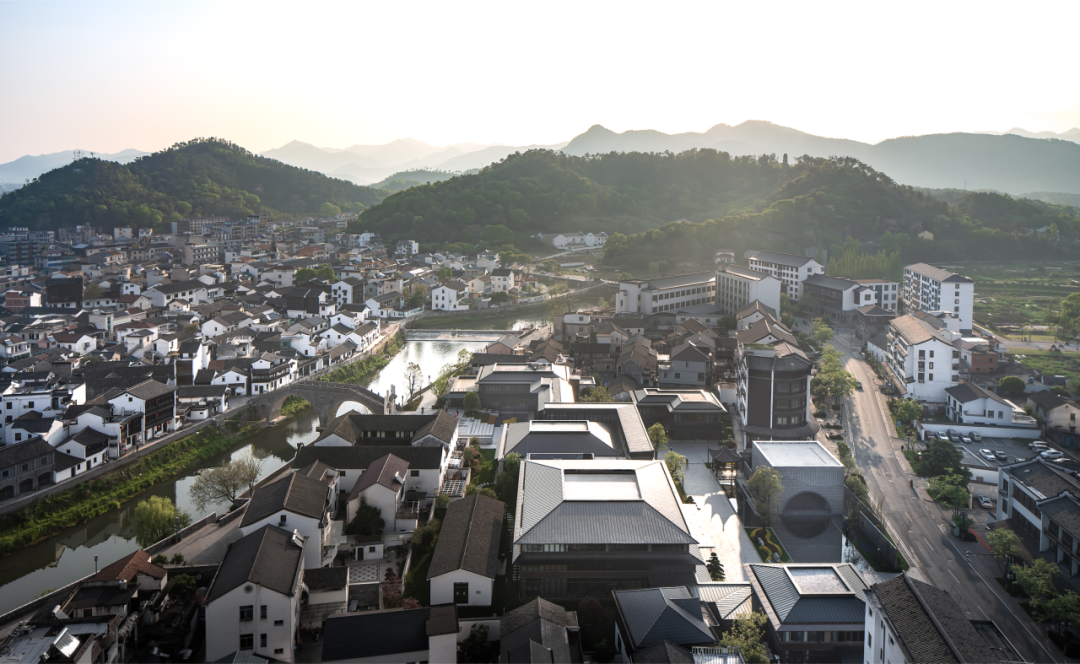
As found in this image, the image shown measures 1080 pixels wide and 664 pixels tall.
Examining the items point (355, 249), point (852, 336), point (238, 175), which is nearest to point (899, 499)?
point (852, 336)

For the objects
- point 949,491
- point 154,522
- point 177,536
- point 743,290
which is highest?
point 743,290

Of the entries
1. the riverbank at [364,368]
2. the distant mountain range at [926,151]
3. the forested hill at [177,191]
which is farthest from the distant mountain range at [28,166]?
the riverbank at [364,368]

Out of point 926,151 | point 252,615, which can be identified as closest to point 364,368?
point 252,615

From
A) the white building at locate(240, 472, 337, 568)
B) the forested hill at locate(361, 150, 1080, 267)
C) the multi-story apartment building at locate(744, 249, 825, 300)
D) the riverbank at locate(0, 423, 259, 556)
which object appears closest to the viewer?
the white building at locate(240, 472, 337, 568)

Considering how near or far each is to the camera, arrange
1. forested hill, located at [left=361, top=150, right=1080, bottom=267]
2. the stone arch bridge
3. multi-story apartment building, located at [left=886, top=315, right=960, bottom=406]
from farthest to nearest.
Answer: forested hill, located at [left=361, top=150, right=1080, bottom=267] → multi-story apartment building, located at [left=886, top=315, right=960, bottom=406] → the stone arch bridge

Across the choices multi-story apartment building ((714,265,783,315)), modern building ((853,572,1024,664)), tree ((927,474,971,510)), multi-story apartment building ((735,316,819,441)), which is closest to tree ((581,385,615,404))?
multi-story apartment building ((735,316,819,441))

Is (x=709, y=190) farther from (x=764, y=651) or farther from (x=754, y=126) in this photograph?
(x=754, y=126)

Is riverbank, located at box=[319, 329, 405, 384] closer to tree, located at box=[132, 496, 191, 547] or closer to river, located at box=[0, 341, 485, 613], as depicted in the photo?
river, located at box=[0, 341, 485, 613]

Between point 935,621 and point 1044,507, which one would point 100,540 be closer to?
point 935,621
